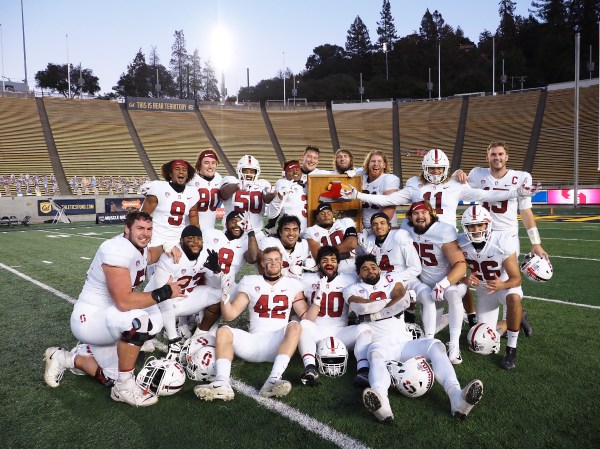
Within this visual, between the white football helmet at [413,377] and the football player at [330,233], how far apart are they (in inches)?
82.0

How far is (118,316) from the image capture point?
409cm

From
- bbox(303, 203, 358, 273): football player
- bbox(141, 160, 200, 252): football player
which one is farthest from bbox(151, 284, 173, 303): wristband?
bbox(303, 203, 358, 273): football player

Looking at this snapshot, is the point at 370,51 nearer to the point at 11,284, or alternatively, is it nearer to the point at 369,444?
the point at 11,284

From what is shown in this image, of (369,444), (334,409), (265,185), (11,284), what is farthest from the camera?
(11,284)

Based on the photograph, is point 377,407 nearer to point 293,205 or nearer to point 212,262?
point 212,262

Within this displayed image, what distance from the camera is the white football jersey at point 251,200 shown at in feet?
21.1

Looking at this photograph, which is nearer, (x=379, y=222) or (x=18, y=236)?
(x=379, y=222)

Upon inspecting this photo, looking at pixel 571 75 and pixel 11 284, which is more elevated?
pixel 571 75

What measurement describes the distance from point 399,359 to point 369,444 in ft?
3.86

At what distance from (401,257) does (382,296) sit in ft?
2.11

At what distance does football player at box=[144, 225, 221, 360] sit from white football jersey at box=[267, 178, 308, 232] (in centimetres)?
124

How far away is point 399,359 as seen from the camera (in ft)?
14.2

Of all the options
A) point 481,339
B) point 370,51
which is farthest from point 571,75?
point 481,339

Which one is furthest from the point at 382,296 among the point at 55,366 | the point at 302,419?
the point at 55,366
